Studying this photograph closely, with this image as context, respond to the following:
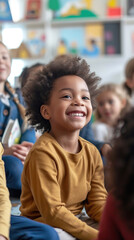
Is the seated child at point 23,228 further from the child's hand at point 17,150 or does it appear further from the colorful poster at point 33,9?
the colorful poster at point 33,9

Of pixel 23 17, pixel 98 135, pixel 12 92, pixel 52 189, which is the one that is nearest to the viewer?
pixel 52 189

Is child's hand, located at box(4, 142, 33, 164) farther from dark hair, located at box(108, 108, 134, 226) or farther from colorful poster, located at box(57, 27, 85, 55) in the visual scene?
colorful poster, located at box(57, 27, 85, 55)

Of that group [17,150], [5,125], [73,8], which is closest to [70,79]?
[17,150]

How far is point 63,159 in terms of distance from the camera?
0.93 meters

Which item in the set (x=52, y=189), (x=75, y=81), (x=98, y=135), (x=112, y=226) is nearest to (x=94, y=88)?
(x=75, y=81)

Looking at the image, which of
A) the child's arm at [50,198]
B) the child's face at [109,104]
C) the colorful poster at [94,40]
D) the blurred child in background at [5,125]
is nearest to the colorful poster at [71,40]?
the colorful poster at [94,40]

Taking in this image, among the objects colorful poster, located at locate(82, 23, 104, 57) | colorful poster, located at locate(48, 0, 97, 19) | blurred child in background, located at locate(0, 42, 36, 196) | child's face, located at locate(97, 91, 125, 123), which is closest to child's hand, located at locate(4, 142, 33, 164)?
blurred child in background, located at locate(0, 42, 36, 196)

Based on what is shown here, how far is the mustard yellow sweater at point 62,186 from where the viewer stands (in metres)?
0.83

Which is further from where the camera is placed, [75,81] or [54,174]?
[75,81]

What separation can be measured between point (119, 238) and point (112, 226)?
25 millimetres

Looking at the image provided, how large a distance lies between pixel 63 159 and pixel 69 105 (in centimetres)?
16

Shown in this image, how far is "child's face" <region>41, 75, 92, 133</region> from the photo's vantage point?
0.98 metres

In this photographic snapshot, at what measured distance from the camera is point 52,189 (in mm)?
863

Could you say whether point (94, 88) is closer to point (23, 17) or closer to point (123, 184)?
point (123, 184)
